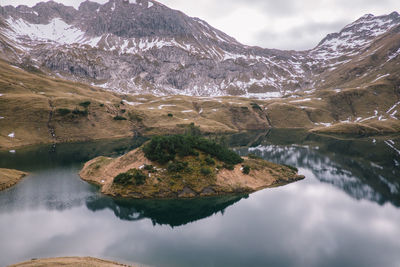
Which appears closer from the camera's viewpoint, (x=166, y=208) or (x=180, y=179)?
(x=166, y=208)

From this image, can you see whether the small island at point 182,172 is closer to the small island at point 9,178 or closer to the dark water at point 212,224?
the dark water at point 212,224

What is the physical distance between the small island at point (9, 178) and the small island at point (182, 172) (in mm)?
17049

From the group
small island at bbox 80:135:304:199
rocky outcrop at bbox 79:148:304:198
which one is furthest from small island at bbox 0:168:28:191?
small island at bbox 80:135:304:199

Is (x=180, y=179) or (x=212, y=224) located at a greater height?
(x=180, y=179)

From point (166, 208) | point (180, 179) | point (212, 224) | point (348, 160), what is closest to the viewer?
point (212, 224)

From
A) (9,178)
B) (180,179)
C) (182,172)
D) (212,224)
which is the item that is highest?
(182,172)

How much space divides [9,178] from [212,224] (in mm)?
58866

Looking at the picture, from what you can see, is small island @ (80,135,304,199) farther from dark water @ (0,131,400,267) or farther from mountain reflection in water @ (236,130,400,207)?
mountain reflection in water @ (236,130,400,207)

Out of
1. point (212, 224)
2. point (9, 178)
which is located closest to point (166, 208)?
point (212, 224)

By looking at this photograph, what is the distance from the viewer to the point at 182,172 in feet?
213

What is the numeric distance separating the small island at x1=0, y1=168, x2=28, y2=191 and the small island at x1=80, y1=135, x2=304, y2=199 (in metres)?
17.0

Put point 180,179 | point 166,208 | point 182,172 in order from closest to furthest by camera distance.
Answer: point 166,208, point 180,179, point 182,172

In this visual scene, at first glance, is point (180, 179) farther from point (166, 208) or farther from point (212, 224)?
point (212, 224)

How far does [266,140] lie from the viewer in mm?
156500
